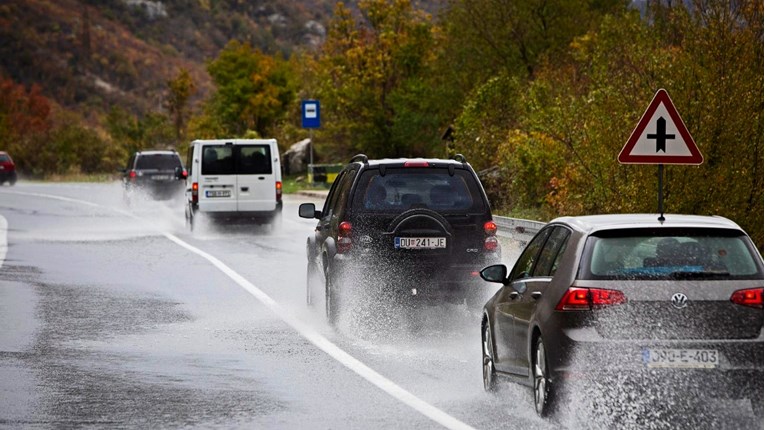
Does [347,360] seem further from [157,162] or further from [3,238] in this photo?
[157,162]

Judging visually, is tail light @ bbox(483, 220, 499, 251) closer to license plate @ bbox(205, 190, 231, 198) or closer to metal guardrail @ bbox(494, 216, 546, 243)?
metal guardrail @ bbox(494, 216, 546, 243)

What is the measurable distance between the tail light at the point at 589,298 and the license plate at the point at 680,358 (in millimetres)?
359

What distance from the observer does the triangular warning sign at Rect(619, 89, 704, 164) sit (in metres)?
15.0

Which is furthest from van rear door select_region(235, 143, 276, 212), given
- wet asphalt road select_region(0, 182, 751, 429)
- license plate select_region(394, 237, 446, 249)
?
license plate select_region(394, 237, 446, 249)

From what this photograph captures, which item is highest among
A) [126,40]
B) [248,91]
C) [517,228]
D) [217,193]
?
[126,40]

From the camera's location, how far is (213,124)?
79.9 m

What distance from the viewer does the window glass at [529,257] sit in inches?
396

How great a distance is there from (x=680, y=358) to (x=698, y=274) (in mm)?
539

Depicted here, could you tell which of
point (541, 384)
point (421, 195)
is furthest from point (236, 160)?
point (541, 384)

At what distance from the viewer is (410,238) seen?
45.7ft

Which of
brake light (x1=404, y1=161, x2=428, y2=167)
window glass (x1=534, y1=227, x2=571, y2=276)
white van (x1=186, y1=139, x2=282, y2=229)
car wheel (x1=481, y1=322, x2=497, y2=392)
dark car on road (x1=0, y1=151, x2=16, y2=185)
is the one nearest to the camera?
window glass (x1=534, y1=227, x2=571, y2=276)

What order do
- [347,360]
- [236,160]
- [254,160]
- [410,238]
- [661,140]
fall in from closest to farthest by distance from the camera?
[347,360], [410,238], [661,140], [236,160], [254,160]

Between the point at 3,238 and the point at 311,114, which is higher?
the point at 311,114

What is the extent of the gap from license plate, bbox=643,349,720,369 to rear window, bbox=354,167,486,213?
5980mm
